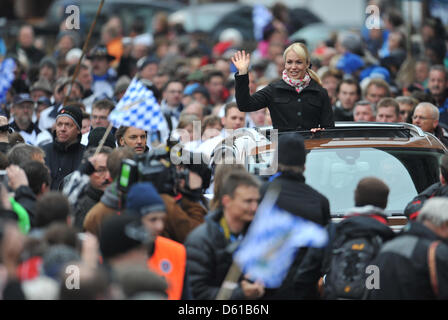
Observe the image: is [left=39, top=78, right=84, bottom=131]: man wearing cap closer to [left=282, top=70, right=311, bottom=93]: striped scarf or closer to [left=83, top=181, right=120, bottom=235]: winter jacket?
[left=282, top=70, right=311, bottom=93]: striped scarf

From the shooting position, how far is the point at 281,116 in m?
9.32

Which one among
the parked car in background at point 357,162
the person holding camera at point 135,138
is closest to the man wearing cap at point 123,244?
the parked car in background at point 357,162

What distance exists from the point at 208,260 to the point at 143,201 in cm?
61

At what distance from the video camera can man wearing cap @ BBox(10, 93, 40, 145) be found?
5.22 meters

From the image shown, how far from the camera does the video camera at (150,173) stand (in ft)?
23.8

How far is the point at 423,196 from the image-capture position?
7953 millimetres

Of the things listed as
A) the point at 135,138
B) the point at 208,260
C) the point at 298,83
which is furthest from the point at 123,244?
the point at 135,138

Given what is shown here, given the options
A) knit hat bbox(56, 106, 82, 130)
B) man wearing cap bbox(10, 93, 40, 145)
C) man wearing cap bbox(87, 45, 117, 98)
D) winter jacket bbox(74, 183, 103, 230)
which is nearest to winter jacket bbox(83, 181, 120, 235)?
winter jacket bbox(74, 183, 103, 230)

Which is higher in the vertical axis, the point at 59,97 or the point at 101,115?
the point at 59,97

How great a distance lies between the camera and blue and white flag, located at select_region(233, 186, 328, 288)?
6242 millimetres

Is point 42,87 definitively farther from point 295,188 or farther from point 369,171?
point 295,188

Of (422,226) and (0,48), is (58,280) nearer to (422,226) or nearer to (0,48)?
(422,226)
